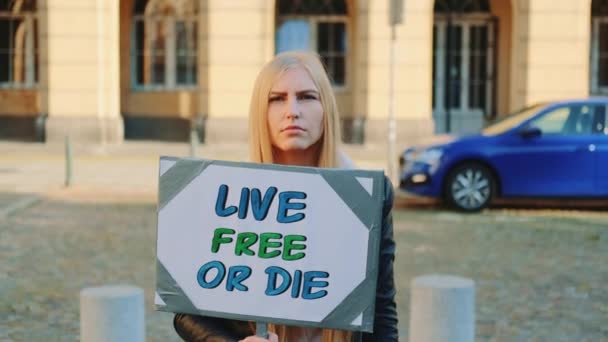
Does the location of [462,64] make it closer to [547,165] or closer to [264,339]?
[547,165]

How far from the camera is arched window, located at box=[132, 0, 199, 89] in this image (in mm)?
23906

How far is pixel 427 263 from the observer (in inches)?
356

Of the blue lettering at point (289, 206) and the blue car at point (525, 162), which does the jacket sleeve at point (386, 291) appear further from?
the blue car at point (525, 162)

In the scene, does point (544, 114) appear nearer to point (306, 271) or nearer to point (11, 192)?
point (11, 192)

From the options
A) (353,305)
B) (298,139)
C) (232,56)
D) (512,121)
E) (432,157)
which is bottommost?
(432,157)

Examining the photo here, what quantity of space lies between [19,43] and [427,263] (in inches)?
702

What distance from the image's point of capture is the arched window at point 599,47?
23.4 meters

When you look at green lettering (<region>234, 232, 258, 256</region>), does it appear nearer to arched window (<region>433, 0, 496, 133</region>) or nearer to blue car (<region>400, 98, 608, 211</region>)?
blue car (<region>400, 98, 608, 211</region>)

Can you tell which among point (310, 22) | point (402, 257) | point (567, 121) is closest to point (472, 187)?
point (567, 121)

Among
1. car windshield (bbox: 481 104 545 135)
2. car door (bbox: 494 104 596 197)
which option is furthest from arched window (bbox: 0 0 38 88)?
car door (bbox: 494 104 596 197)

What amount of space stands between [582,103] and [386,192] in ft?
37.6

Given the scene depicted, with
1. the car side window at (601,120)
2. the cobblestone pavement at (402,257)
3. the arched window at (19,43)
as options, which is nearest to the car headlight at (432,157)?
the cobblestone pavement at (402,257)

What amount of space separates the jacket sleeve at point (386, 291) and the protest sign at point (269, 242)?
104 millimetres

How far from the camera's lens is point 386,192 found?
8.04 feet
